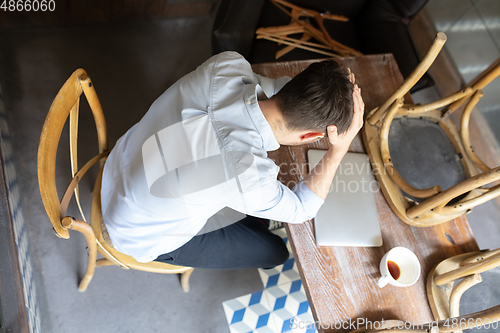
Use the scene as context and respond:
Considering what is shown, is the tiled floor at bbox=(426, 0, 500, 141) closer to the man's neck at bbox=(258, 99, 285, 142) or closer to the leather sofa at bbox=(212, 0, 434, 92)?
the leather sofa at bbox=(212, 0, 434, 92)

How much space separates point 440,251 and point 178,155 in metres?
0.90

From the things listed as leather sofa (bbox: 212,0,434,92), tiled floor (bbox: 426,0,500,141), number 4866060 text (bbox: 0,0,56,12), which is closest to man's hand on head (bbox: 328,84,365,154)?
leather sofa (bbox: 212,0,434,92)

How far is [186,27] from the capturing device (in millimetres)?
2496

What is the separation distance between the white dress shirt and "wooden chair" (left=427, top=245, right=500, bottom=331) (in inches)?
16.5

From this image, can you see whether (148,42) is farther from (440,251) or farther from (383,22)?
(440,251)

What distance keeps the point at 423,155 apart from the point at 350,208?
38 cm

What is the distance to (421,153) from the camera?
1313 millimetres

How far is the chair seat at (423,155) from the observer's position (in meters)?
1.28

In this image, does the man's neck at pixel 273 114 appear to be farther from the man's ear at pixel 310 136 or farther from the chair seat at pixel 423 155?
the chair seat at pixel 423 155

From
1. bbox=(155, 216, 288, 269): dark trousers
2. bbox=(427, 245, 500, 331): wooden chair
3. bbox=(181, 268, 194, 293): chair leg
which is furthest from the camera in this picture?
bbox=(181, 268, 194, 293): chair leg

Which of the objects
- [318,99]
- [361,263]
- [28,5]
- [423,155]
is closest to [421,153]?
[423,155]

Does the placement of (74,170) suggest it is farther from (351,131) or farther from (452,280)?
(452,280)

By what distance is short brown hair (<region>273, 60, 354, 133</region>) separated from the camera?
2.90 ft

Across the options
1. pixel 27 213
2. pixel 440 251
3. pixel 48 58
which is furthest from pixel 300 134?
pixel 48 58
